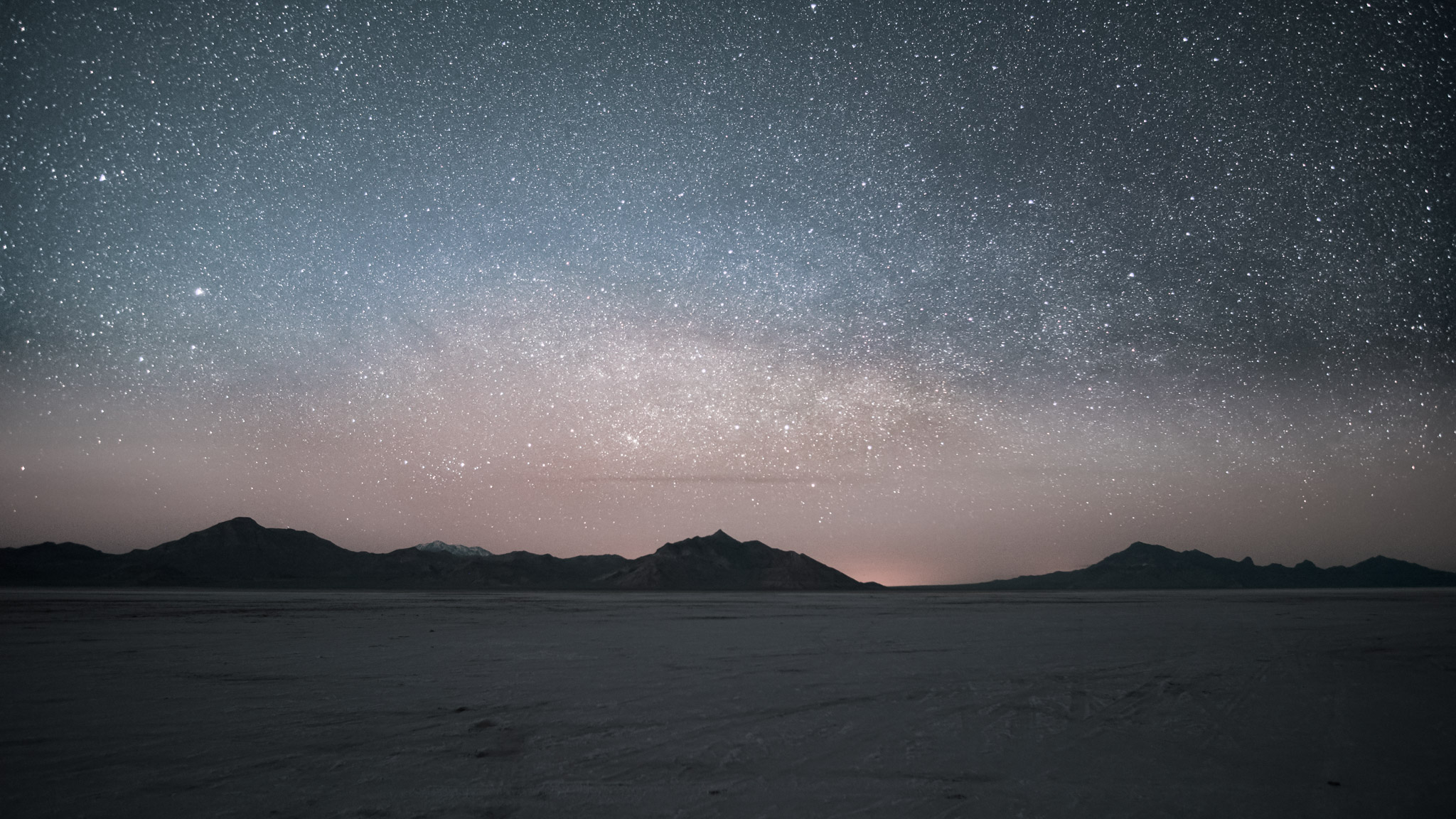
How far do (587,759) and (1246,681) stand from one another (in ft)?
33.7

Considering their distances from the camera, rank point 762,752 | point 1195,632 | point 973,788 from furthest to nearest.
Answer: point 1195,632 → point 762,752 → point 973,788

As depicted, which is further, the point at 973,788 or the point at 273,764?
the point at 273,764

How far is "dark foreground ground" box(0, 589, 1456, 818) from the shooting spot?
518cm

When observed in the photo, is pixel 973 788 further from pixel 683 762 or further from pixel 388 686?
pixel 388 686

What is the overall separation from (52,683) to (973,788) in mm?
12854

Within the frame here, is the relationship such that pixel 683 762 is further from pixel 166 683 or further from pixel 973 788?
pixel 166 683

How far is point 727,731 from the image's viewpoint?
7324 mm

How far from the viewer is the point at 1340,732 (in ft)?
23.6

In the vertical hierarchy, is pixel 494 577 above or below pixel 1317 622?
below

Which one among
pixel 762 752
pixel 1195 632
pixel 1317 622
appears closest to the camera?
pixel 762 752

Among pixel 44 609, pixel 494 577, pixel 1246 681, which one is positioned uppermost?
pixel 1246 681

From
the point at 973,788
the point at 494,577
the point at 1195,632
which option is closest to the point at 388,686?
the point at 973,788

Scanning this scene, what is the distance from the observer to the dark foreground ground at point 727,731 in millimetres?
5180

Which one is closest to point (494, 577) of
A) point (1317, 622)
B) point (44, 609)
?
point (44, 609)
